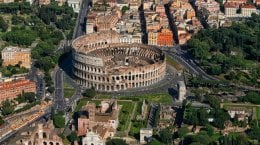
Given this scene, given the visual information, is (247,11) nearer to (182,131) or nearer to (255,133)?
(255,133)

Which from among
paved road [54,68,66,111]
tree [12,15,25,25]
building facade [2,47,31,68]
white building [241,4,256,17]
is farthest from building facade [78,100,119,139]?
white building [241,4,256,17]

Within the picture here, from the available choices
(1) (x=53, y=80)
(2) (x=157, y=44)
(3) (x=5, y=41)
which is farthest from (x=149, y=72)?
(3) (x=5, y=41)

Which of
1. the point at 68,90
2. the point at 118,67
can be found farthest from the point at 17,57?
the point at 118,67

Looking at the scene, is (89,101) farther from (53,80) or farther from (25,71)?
(25,71)

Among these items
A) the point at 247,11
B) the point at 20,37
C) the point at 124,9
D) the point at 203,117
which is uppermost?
the point at 124,9

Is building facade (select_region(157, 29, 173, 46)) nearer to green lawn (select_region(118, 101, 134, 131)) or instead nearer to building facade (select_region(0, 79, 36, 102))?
green lawn (select_region(118, 101, 134, 131))

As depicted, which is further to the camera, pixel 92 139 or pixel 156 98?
pixel 156 98

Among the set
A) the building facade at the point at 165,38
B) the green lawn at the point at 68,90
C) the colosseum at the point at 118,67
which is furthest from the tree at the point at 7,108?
the building facade at the point at 165,38

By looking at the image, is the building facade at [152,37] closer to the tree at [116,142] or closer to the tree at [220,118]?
the tree at [220,118]
